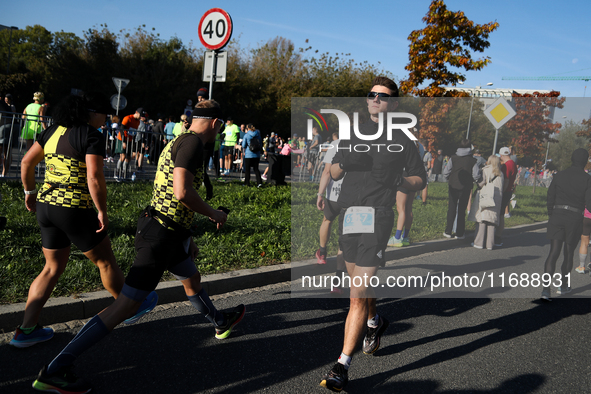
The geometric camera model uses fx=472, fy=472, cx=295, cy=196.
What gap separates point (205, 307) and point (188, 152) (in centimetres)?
131

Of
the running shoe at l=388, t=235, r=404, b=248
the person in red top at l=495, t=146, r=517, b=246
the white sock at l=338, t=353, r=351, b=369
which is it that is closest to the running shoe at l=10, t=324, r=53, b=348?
the white sock at l=338, t=353, r=351, b=369

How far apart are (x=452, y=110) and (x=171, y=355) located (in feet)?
23.6

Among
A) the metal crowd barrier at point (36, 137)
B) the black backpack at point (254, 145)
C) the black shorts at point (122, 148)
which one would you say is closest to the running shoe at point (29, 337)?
the metal crowd barrier at point (36, 137)

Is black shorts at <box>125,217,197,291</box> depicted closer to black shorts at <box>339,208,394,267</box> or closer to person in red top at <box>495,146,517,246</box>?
black shorts at <box>339,208,394,267</box>

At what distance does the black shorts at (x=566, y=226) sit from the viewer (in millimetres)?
5133

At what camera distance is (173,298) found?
14.3 feet

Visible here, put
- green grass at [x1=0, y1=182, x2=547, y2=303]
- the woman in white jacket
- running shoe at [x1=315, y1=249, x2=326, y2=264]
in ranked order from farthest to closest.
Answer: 1. the woman in white jacket
2. running shoe at [x1=315, y1=249, x2=326, y2=264]
3. green grass at [x1=0, y1=182, x2=547, y2=303]

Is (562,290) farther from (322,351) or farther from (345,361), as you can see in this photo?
(345,361)

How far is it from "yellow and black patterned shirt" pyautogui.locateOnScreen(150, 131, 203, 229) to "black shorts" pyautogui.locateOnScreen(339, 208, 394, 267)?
106cm

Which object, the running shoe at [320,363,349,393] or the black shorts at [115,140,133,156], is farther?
the black shorts at [115,140,133,156]

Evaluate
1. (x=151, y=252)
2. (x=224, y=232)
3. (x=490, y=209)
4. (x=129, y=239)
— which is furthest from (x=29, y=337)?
(x=490, y=209)

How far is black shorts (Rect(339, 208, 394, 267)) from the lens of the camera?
9.94ft

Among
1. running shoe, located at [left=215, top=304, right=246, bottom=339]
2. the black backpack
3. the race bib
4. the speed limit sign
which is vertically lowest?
running shoe, located at [left=215, top=304, right=246, bottom=339]

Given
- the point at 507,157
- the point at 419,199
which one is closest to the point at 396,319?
the point at 507,157
